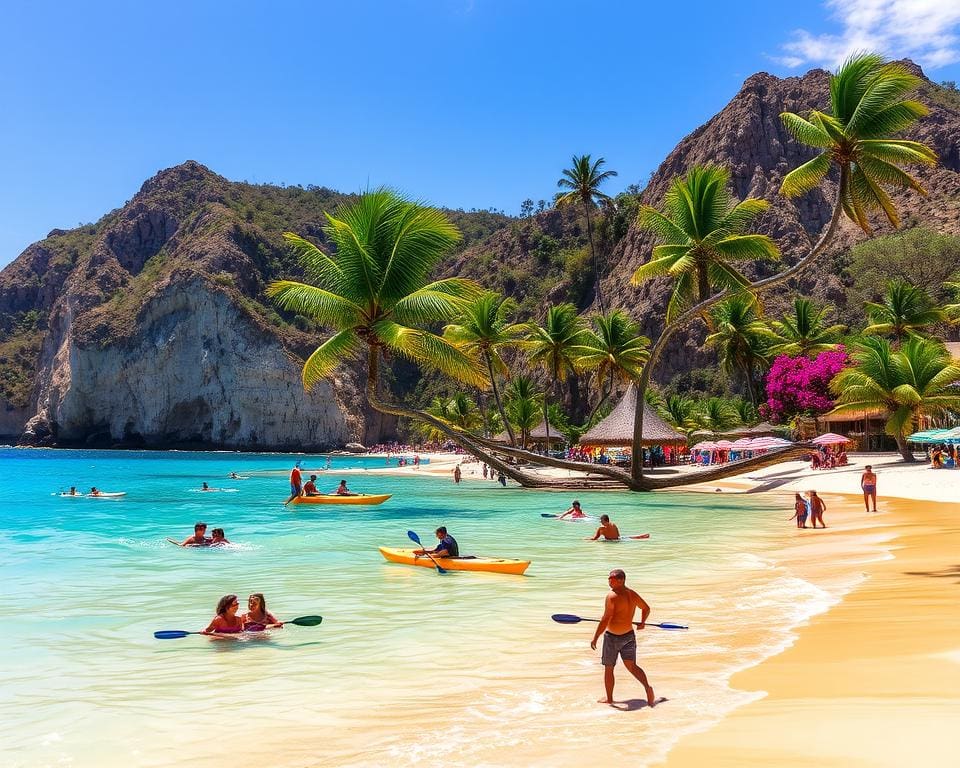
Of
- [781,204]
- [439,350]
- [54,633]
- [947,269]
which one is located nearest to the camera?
[54,633]

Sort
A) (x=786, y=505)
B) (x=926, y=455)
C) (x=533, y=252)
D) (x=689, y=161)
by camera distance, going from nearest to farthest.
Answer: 1. (x=786, y=505)
2. (x=926, y=455)
3. (x=689, y=161)
4. (x=533, y=252)

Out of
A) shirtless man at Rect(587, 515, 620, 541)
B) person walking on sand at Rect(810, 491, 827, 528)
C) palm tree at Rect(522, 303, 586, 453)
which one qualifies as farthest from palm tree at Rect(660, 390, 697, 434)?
shirtless man at Rect(587, 515, 620, 541)

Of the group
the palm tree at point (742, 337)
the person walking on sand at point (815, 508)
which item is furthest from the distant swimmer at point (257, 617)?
the palm tree at point (742, 337)

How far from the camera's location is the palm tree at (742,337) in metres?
59.7

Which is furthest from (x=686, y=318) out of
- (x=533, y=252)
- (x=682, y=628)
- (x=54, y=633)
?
(x=533, y=252)

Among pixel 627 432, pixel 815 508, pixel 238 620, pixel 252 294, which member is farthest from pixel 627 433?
pixel 252 294

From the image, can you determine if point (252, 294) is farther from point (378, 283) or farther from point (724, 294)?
point (724, 294)

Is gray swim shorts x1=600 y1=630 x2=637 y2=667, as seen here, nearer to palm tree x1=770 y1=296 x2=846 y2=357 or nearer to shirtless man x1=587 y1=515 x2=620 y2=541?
shirtless man x1=587 y1=515 x2=620 y2=541

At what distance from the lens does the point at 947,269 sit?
65.0 m

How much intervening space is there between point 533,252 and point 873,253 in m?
61.2

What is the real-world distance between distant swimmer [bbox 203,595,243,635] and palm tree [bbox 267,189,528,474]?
16.7 m

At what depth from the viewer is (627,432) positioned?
45188mm

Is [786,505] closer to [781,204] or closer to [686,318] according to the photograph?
[686,318]

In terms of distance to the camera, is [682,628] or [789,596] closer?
[682,628]
